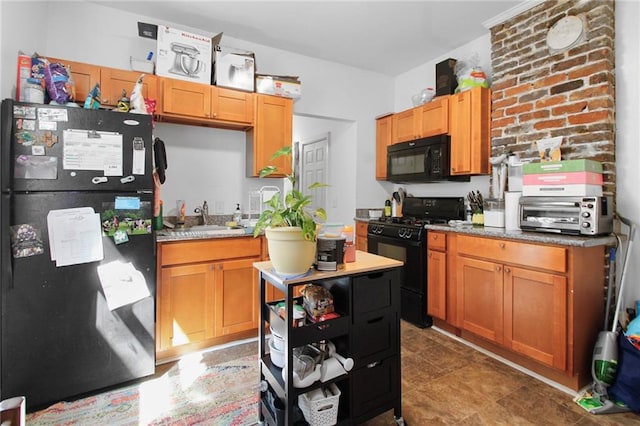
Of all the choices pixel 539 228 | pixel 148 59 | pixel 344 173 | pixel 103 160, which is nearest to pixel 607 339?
pixel 539 228

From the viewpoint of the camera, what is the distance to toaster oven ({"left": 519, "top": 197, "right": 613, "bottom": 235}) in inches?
79.3

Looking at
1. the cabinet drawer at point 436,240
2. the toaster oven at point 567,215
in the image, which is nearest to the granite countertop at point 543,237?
the toaster oven at point 567,215

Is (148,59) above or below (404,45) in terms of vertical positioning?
below

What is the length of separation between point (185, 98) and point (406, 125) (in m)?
2.41

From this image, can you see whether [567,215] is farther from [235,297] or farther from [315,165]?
[315,165]

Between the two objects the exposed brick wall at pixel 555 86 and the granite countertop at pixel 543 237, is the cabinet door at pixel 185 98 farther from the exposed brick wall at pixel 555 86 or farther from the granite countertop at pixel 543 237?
the exposed brick wall at pixel 555 86

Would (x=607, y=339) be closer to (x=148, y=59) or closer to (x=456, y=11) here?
(x=456, y=11)

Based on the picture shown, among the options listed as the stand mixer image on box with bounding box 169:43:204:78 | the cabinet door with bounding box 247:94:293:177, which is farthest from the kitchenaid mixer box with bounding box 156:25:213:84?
the cabinet door with bounding box 247:94:293:177

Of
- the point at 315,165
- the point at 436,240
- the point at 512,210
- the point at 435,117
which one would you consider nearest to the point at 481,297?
the point at 436,240

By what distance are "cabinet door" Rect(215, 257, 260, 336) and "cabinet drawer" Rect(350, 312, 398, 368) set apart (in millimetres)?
1359

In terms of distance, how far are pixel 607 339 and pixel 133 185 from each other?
3.19 metres

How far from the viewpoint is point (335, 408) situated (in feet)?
4.98

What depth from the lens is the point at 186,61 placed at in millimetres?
2727

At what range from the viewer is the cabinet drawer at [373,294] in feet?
5.21
